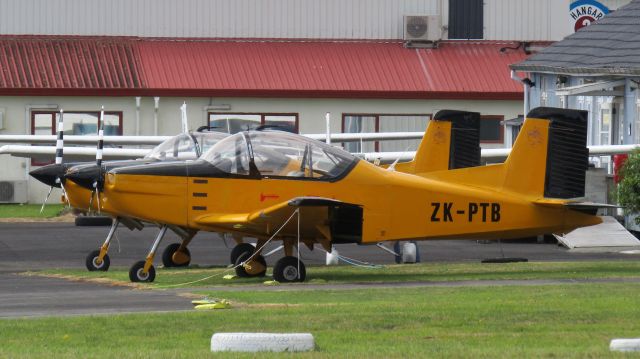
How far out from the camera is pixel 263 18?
4406 cm

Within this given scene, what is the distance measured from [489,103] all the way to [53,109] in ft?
41.2

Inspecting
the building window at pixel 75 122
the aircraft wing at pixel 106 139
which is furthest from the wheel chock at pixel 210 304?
the building window at pixel 75 122

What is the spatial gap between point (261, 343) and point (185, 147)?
1011cm

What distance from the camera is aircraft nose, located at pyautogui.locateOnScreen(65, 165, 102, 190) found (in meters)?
17.4

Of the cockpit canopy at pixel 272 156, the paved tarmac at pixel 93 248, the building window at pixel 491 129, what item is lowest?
the paved tarmac at pixel 93 248

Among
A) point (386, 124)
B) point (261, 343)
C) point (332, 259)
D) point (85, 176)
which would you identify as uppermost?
point (386, 124)

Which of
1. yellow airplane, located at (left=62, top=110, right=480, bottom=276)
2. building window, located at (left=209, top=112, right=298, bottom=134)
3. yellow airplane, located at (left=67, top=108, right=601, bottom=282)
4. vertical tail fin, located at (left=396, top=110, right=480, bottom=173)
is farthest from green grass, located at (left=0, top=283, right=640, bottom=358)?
building window, located at (left=209, top=112, right=298, bottom=134)

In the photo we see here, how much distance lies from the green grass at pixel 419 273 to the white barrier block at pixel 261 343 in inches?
267

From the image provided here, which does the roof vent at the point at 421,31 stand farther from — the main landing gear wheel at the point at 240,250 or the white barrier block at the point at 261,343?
the white barrier block at the point at 261,343

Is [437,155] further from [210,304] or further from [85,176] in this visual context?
[210,304]

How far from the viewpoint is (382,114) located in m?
42.5

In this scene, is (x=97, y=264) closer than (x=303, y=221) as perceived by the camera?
No

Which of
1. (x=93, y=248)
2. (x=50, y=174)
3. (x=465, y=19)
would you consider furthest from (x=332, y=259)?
(x=465, y=19)

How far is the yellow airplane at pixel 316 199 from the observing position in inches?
683
